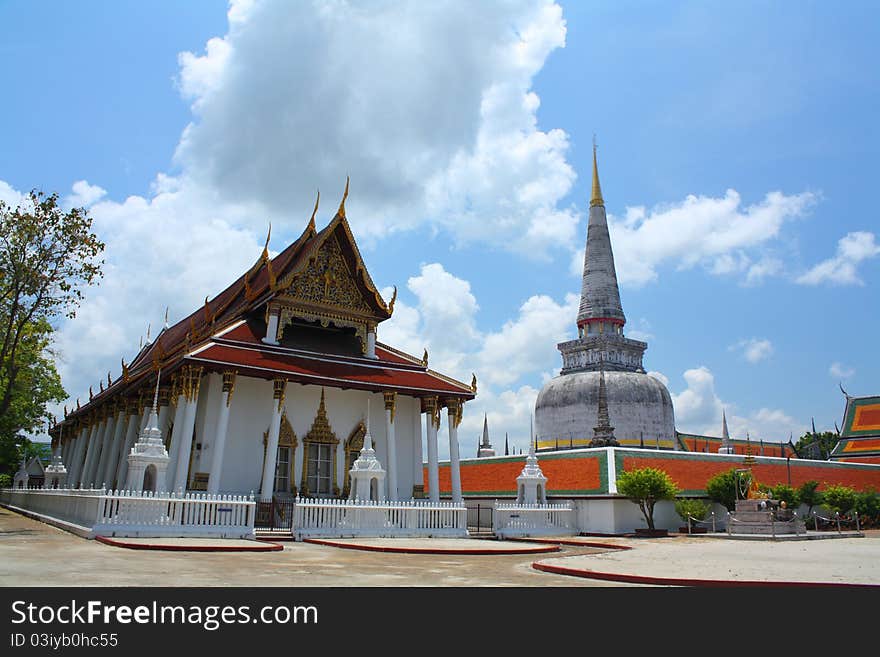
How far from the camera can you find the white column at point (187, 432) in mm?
16906

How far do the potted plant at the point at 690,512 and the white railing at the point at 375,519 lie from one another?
9.22 meters

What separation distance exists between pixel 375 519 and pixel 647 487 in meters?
9.50

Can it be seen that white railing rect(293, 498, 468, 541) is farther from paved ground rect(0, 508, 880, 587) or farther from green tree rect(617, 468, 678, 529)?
green tree rect(617, 468, 678, 529)

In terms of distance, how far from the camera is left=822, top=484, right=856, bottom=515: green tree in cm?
2931

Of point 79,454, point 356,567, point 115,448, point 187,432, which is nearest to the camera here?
point 356,567

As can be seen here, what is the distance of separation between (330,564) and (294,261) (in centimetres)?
1465

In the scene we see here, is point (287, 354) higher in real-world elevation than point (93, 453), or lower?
higher

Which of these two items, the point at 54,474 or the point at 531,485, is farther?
the point at 54,474

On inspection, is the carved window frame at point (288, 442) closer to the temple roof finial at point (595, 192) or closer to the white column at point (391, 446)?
the white column at point (391, 446)

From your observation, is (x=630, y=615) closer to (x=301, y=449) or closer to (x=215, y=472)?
(x=215, y=472)

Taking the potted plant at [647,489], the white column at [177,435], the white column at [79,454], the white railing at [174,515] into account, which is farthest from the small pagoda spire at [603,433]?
the white column at [79,454]

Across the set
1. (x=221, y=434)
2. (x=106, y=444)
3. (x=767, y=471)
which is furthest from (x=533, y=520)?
(x=106, y=444)

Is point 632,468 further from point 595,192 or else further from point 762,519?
point 595,192

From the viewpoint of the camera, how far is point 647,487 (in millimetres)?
22328
